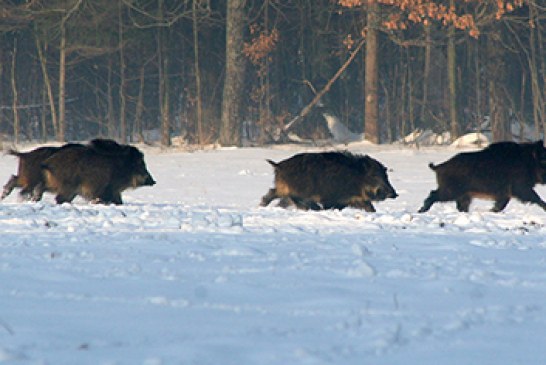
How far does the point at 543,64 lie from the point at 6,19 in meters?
15.0

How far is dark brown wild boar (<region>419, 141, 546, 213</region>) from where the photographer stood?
12.4 meters

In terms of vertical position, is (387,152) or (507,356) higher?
(507,356)

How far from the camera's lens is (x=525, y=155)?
12516 mm

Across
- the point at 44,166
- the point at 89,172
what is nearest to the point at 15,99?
the point at 44,166

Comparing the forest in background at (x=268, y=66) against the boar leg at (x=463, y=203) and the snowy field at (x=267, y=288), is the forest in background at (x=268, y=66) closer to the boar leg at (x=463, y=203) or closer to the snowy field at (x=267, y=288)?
the boar leg at (x=463, y=203)

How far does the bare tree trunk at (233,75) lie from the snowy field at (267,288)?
1692cm

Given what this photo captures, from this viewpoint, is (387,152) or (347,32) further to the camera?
(347,32)

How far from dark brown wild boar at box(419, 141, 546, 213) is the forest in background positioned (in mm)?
12517

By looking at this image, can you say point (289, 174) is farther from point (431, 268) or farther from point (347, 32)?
point (347, 32)

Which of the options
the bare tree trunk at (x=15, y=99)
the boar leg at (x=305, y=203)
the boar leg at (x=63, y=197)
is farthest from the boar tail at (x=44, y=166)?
the bare tree trunk at (x=15, y=99)

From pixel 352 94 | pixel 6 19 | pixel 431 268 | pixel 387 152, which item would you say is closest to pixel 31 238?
pixel 431 268

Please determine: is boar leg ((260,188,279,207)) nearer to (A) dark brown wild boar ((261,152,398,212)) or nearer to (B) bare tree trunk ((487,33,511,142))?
(A) dark brown wild boar ((261,152,398,212))

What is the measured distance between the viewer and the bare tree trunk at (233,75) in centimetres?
2667

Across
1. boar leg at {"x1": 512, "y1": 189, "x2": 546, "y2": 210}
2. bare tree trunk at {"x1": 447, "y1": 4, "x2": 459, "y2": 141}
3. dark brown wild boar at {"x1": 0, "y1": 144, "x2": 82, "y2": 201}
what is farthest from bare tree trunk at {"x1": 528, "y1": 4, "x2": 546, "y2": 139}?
dark brown wild boar at {"x1": 0, "y1": 144, "x2": 82, "y2": 201}
